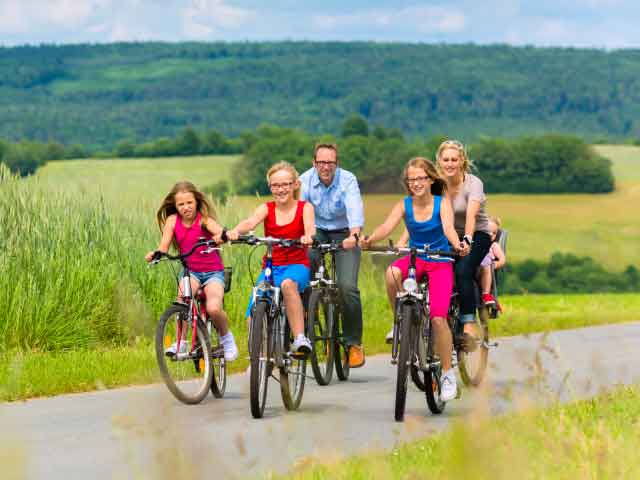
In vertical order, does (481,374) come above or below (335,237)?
below

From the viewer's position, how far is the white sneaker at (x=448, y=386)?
9.46 m

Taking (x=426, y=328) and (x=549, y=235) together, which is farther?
(x=549, y=235)

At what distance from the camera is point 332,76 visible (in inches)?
6890

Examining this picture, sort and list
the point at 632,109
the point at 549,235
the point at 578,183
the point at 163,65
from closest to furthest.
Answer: the point at 549,235
the point at 578,183
the point at 632,109
the point at 163,65

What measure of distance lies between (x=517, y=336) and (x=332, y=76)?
158624mm

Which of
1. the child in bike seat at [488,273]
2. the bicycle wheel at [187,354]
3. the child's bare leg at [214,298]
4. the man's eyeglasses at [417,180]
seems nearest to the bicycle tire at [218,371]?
the bicycle wheel at [187,354]

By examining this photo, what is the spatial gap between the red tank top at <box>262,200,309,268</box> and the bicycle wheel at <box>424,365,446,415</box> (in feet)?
4.11

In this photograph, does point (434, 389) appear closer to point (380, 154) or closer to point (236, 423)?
point (236, 423)

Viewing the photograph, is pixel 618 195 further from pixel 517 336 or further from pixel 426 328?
pixel 426 328

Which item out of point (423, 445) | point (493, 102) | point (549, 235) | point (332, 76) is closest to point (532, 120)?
point (493, 102)

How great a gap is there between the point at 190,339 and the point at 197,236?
79cm

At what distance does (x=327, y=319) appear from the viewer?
37.0ft

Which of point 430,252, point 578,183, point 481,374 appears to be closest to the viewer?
point 430,252

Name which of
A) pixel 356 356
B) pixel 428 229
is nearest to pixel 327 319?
pixel 356 356
